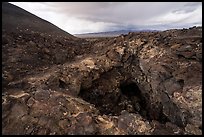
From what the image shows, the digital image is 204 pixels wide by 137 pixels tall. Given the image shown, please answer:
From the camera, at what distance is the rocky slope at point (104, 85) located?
865 centimetres

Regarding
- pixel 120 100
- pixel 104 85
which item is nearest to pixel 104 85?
pixel 104 85

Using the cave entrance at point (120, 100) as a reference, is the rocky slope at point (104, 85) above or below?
above

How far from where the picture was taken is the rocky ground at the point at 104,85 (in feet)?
28.4

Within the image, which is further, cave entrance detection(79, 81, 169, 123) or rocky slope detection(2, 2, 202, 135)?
cave entrance detection(79, 81, 169, 123)

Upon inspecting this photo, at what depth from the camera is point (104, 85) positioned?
1226cm

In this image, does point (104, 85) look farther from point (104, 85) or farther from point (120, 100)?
point (120, 100)

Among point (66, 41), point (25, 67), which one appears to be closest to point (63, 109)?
point (25, 67)

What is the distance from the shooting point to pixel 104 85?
1226 centimetres

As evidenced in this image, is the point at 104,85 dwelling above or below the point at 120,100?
above

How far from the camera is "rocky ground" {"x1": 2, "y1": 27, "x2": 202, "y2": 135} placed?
8.65m

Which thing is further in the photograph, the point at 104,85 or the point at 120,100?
the point at 104,85

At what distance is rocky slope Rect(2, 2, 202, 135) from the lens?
8.65 metres

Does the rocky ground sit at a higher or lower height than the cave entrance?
higher

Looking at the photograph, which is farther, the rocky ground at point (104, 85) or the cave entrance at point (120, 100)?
the cave entrance at point (120, 100)
